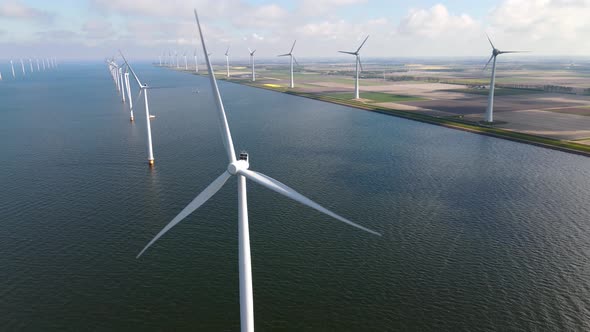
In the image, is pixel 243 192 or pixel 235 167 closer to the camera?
pixel 235 167

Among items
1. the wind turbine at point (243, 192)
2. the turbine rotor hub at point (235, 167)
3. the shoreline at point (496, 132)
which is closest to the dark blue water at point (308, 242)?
the shoreline at point (496, 132)

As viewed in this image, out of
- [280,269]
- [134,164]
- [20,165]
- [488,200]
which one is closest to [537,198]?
[488,200]

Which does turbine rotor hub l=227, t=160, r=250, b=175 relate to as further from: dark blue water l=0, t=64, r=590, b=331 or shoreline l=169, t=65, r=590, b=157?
shoreline l=169, t=65, r=590, b=157

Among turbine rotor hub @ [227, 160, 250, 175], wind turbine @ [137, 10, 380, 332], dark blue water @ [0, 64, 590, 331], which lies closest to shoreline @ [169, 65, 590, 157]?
dark blue water @ [0, 64, 590, 331]

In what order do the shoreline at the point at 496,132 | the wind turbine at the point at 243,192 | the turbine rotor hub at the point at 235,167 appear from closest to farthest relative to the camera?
the turbine rotor hub at the point at 235,167
the wind turbine at the point at 243,192
the shoreline at the point at 496,132

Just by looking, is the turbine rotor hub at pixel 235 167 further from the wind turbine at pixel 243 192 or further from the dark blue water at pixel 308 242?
the dark blue water at pixel 308 242

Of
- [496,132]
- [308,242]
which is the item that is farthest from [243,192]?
[496,132]

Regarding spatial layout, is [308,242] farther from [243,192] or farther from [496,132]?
[496,132]

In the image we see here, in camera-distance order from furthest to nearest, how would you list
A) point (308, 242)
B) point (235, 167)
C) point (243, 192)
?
point (308, 242) → point (243, 192) → point (235, 167)
